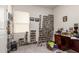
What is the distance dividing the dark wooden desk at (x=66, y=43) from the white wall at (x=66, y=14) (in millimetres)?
242

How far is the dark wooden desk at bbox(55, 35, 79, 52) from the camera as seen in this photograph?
6.39 feet

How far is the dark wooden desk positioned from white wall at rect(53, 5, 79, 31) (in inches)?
9.5

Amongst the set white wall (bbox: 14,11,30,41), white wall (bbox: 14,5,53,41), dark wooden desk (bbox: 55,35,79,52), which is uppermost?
white wall (bbox: 14,5,53,41)

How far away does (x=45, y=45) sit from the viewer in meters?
2.02

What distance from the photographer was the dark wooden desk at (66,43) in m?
1.95

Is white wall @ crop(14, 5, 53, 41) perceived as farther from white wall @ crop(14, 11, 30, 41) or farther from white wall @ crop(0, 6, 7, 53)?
white wall @ crop(0, 6, 7, 53)

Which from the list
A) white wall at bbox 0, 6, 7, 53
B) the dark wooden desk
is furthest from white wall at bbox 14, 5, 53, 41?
the dark wooden desk

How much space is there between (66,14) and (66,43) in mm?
641

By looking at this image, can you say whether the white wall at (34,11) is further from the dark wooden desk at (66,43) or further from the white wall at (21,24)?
the dark wooden desk at (66,43)

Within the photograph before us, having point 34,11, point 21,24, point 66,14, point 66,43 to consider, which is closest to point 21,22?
point 21,24

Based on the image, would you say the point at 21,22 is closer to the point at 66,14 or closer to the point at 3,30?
the point at 3,30
